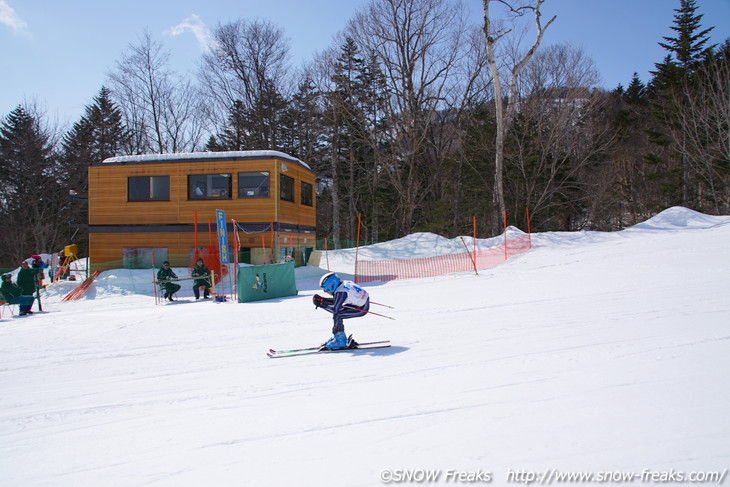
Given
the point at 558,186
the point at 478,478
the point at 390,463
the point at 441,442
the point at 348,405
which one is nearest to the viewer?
the point at 478,478

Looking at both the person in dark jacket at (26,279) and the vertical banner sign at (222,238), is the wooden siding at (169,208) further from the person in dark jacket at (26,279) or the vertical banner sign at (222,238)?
the person in dark jacket at (26,279)

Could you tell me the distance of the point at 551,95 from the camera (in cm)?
3100

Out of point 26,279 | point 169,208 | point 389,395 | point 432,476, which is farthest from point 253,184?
point 432,476

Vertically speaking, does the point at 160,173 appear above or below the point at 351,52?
below

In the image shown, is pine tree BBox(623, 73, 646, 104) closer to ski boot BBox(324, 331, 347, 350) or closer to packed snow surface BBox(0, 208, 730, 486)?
packed snow surface BBox(0, 208, 730, 486)

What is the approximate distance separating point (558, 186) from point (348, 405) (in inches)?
1115

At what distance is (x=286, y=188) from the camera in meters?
19.2

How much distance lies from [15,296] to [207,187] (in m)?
8.13

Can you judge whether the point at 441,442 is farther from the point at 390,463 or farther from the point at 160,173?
the point at 160,173

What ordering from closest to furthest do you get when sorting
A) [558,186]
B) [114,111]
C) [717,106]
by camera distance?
[717,106] → [558,186] → [114,111]

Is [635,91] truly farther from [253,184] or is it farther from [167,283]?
[167,283]

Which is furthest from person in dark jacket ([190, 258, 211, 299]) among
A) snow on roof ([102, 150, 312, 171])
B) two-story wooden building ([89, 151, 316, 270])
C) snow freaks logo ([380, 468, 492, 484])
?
snow freaks logo ([380, 468, 492, 484])

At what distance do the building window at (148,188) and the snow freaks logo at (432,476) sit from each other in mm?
18339

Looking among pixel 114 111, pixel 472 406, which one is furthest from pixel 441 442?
pixel 114 111
